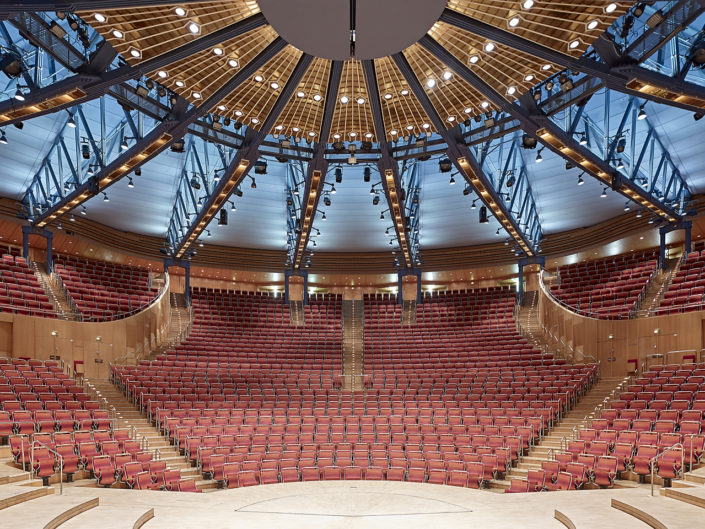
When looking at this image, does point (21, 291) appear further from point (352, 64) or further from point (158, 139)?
point (352, 64)

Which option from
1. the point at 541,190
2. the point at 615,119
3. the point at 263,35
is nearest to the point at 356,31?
the point at 263,35

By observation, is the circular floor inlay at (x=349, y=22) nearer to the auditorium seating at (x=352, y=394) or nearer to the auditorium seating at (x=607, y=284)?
the auditorium seating at (x=352, y=394)

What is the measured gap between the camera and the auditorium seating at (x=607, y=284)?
23.2 m

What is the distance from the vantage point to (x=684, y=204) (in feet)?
75.0

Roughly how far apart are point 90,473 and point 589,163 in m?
15.0

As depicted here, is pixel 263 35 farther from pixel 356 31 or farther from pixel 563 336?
pixel 563 336

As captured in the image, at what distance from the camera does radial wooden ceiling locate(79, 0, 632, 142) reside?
31.8 ft

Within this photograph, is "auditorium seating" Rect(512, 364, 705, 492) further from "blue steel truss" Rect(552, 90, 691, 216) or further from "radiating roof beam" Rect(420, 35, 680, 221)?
"blue steel truss" Rect(552, 90, 691, 216)

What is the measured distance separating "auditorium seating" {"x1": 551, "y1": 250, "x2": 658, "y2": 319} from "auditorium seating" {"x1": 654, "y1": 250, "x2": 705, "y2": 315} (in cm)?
113

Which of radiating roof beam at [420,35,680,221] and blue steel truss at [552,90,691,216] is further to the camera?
blue steel truss at [552,90,691,216]

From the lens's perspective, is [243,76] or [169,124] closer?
[243,76]

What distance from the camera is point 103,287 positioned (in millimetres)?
25828

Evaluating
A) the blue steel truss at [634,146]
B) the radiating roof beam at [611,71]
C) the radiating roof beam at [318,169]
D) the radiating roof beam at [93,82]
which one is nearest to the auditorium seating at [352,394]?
the radiating roof beam at [318,169]

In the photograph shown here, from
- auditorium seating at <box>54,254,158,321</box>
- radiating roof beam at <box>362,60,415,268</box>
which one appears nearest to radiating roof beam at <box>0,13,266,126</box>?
radiating roof beam at <box>362,60,415,268</box>
